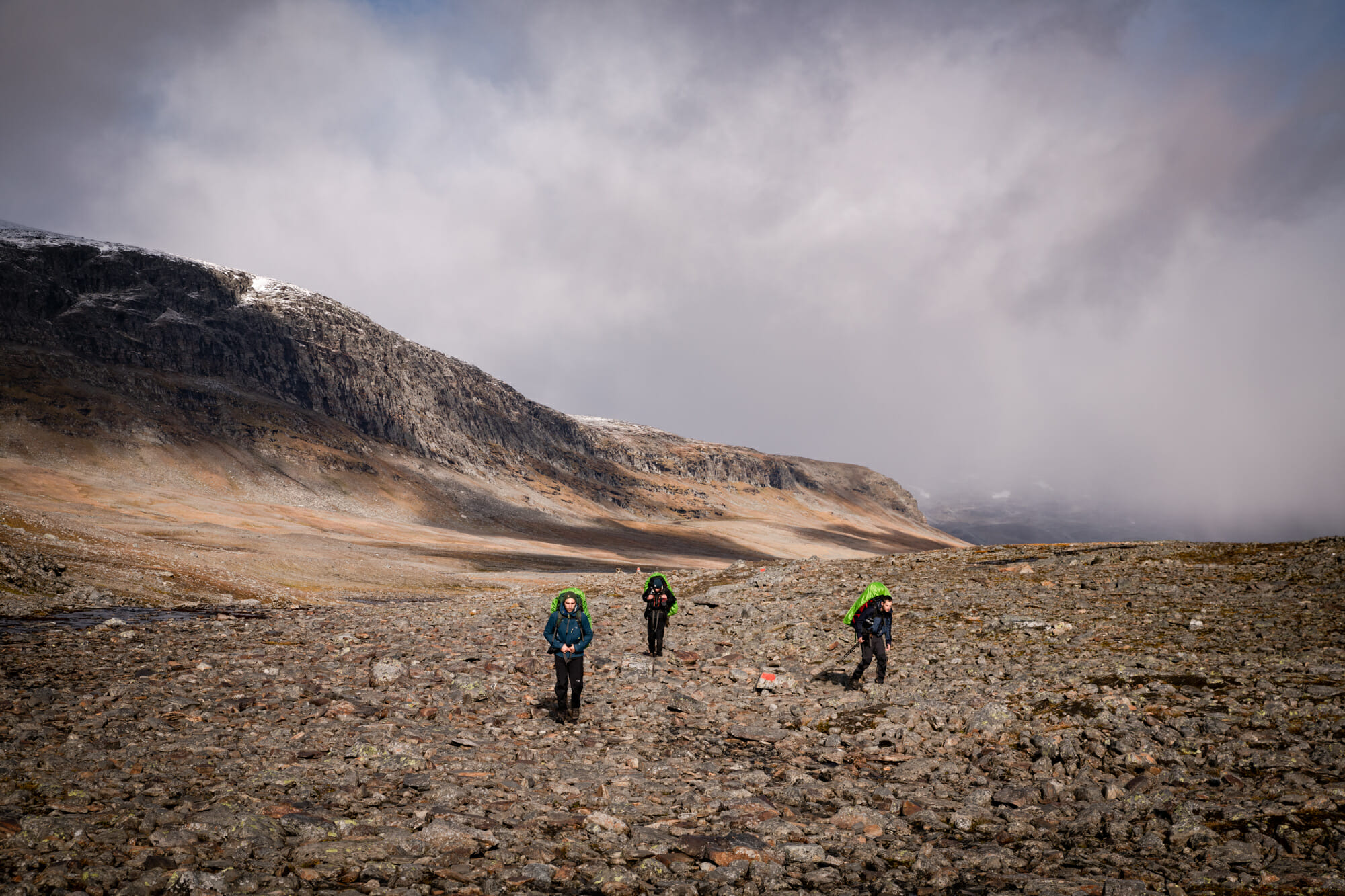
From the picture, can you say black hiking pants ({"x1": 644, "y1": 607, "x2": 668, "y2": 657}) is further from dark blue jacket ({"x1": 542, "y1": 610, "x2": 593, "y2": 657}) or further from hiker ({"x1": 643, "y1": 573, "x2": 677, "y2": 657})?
dark blue jacket ({"x1": 542, "y1": 610, "x2": 593, "y2": 657})

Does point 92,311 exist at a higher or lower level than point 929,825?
higher

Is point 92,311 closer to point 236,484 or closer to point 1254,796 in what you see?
point 236,484

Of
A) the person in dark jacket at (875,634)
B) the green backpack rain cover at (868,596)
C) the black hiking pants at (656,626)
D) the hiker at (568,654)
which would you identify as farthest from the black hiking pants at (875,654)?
the hiker at (568,654)

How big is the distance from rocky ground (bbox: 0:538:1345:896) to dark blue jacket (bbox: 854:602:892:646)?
1.28 m

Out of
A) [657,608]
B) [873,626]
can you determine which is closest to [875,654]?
[873,626]

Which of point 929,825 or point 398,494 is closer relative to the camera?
point 929,825

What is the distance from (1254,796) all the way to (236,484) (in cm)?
16496

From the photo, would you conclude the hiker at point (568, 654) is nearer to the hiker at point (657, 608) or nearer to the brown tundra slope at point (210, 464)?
the hiker at point (657, 608)

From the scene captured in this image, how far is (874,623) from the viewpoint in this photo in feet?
53.1

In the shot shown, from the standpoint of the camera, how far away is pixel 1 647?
52.1 feet

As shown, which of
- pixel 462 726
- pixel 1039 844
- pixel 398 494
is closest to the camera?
pixel 1039 844

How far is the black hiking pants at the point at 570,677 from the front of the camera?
1371cm

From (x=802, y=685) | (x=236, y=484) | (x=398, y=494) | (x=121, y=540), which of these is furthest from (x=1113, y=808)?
(x=398, y=494)

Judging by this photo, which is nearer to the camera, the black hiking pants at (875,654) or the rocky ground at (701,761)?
the rocky ground at (701,761)
